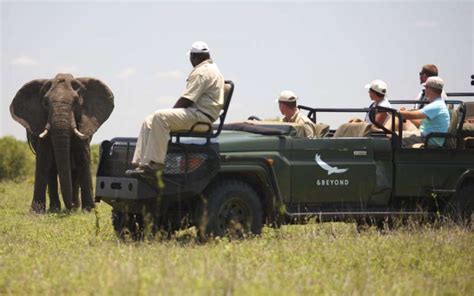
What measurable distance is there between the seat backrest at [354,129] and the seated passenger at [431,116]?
1.92 feet

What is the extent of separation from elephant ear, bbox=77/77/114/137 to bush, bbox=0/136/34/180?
15.5m

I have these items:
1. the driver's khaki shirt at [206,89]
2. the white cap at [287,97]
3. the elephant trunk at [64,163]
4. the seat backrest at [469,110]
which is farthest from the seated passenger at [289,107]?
the elephant trunk at [64,163]

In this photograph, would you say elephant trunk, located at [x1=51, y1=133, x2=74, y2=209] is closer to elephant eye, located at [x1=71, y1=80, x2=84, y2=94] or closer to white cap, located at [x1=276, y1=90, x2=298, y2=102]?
elephant eye, located at [x1=71, y1=80, x2=84, y2=94]

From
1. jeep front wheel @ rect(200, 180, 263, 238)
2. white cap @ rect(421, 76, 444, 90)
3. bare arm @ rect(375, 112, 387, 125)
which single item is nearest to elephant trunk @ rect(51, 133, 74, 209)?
bare arm @ rect(375, 112, 387, 125)

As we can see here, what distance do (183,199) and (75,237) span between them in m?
1.80

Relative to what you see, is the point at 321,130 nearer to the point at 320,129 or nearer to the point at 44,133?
the point at 320,129

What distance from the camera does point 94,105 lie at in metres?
19.6

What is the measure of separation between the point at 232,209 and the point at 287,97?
243cm

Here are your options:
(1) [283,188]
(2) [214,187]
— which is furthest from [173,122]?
(1) [283,188]

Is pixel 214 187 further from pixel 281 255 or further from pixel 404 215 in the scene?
pixel 404 215

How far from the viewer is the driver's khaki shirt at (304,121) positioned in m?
12.0

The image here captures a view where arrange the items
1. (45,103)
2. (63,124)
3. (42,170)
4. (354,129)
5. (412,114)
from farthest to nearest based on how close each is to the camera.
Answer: (42,170)
(45,103)
(63,124)
(412,114)
(354,129)

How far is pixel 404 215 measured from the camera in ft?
40.2

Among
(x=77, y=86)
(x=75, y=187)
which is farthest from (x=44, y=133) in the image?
(x=75, y=187)
